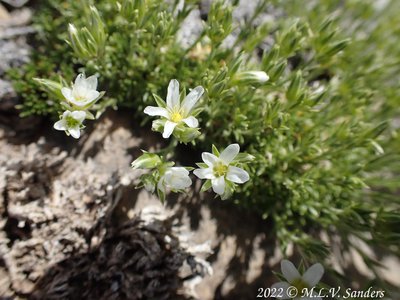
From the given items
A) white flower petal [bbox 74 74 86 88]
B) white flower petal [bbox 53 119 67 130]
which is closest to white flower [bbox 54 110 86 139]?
white flower petal [bbox 53 119 67 130]

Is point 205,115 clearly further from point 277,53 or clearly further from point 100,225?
point 100,225

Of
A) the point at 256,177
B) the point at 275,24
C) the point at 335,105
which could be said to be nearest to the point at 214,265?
the point at 256,177

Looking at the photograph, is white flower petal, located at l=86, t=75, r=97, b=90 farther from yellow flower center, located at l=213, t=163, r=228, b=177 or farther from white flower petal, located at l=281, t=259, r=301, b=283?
white flower petal, located at l=281, t=259, r=301, b=283

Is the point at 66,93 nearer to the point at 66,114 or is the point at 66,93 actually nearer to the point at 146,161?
the point at 66,114

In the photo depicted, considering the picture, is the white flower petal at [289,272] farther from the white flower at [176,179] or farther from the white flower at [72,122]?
the white flower at [72,122]

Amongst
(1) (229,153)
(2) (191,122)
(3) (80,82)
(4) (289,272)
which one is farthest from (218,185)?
(3) (80,82)

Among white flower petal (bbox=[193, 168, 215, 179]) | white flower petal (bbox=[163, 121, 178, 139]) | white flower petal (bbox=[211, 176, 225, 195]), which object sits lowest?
white flower petal (bbox=[211, 176, 225, 195])
